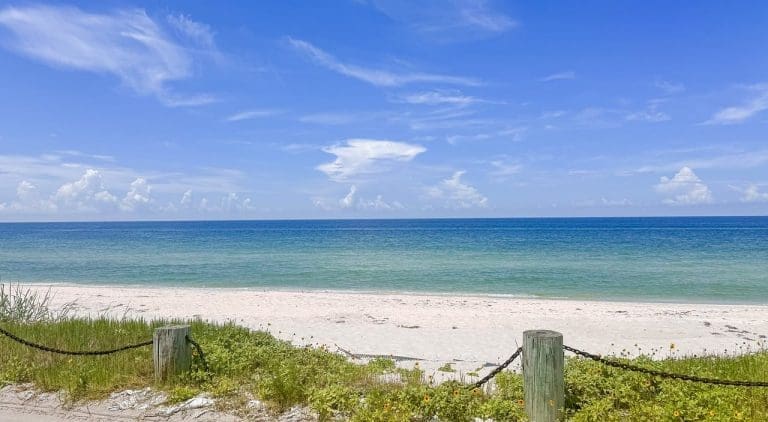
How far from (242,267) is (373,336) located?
82.0ft

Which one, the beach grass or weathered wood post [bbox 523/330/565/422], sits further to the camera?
the beach grass

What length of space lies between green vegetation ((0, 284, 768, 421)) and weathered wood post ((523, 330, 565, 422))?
0.68 ft

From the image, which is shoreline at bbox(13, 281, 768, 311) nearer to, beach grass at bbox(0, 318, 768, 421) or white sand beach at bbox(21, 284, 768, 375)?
white sand beach at bbox(21, 284, 768, 375)

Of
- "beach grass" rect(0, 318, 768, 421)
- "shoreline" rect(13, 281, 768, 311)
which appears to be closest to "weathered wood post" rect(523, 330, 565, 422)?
"beach grass" rect(0, 318, 768, 421)

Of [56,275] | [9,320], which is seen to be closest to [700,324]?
[9,320]

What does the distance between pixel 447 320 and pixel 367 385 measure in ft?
32.3

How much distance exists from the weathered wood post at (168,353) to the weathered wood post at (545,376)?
14.0 feet

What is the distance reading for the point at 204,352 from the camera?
727 cm

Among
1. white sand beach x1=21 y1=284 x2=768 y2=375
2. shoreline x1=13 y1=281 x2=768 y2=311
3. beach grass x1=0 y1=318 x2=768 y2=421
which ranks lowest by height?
shoreline x1=13 y1=281 x2=768 y2=311

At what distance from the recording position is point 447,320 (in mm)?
15891

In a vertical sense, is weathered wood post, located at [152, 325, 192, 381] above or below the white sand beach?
above

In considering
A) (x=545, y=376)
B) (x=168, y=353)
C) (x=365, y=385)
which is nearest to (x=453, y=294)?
(x=365, y=385)

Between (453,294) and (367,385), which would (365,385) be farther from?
(453,294)

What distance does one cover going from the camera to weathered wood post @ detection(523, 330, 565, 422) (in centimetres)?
501
